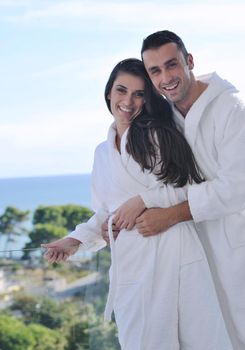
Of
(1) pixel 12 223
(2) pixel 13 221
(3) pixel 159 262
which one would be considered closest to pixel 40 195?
(2) pixel 13 221

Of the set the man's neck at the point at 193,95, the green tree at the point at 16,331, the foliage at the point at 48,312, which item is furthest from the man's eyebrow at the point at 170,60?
the green tree at the point at 16,331

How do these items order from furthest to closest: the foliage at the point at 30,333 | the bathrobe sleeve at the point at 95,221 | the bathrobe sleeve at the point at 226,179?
the foliage at the point at 30,333 → the bathrobe sleeve at the point at 95,221 → the bathrobe sleeve at the point at 226,179

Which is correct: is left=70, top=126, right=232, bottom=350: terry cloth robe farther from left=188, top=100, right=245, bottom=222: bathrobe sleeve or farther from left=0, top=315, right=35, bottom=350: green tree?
left=0, top=315, right=35, bottom=350: green tree

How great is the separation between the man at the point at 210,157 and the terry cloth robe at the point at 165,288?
0.17 ft

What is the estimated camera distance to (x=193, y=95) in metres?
2.45

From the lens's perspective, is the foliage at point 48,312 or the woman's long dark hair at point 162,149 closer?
the woman's long dark hair at point 162,149

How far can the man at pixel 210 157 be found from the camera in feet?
7.70

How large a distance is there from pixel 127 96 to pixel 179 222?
42 centimetres

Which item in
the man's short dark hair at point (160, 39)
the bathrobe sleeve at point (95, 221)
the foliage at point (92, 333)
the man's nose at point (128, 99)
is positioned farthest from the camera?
the foliage at point (92, 333)

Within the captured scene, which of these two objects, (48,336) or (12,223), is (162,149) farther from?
(12,223)

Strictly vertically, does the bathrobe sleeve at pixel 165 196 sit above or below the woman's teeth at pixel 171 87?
below

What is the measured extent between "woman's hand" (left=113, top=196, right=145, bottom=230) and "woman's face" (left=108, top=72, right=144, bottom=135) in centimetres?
26

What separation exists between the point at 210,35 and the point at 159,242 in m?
36.9

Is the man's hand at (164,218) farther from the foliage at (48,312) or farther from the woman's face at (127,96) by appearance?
the foliage at (48,312)
